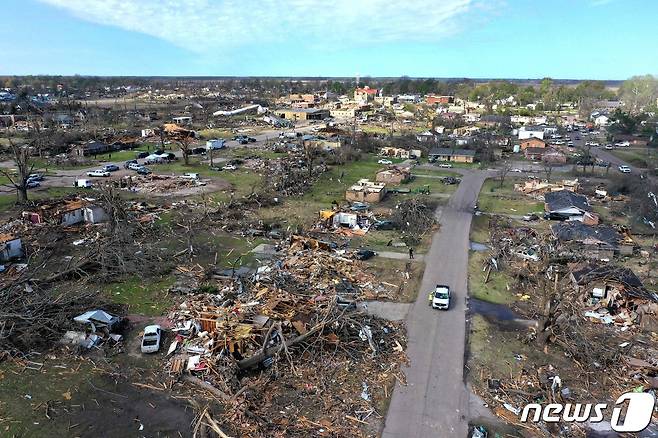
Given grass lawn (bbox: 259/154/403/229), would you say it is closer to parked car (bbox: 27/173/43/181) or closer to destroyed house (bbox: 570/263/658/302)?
destroyed house (bbox: 570/263/658/302)

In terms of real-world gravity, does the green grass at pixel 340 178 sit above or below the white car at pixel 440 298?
above

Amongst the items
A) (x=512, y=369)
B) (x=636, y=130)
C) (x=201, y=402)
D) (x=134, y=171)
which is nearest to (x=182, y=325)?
(x=201, y=402)

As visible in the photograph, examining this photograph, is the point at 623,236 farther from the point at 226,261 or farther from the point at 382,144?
the point at 382,144

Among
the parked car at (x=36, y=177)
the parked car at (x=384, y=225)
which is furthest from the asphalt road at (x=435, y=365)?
the parked car at (x=36, y=177)

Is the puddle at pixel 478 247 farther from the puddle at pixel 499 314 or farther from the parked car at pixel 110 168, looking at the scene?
the parked car at pixel 110 168

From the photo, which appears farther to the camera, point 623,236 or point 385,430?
point 623,236

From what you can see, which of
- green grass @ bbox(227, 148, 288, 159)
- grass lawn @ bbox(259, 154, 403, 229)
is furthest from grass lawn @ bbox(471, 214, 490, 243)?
green grass @ bbox(227, 148, 288, 159)
